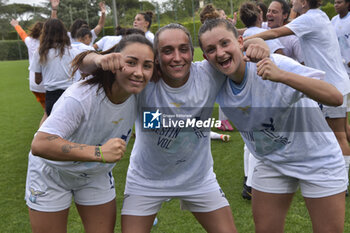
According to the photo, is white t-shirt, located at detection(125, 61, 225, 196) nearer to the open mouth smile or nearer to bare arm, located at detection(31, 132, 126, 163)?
the open mouth smile

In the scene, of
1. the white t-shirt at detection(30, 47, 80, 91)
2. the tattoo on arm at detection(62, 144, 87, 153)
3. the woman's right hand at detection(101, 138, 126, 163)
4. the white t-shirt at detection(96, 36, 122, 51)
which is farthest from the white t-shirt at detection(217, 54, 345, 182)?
the white t-shirt at detection(96, 36, 122, 51)

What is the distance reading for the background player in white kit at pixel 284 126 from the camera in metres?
2.46

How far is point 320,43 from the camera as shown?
4223 millimetres

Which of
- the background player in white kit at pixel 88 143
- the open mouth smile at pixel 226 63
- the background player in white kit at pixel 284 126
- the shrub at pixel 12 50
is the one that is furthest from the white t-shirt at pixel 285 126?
the shrub at pixel 12 50

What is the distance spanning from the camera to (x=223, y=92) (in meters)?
2.73

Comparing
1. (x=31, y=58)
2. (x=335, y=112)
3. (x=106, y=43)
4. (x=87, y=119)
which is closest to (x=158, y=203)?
(x=87, y=119)

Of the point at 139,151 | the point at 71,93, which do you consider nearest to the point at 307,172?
the point at 139,151

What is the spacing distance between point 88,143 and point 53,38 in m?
3.62

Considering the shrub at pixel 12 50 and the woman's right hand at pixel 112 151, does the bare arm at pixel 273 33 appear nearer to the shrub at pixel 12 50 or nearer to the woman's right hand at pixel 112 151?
the woman's right hand at pixel 112 151

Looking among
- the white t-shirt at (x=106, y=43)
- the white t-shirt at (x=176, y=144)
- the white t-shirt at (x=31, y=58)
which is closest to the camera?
the white t-shirt at (x=176, y=144)

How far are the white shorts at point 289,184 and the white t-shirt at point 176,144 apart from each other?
1.19 ft

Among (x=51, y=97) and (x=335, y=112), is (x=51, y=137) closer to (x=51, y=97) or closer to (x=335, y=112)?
(x=335, y=112)

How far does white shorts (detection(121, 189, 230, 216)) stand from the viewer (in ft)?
9.00

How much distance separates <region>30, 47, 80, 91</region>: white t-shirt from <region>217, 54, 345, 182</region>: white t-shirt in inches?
151
